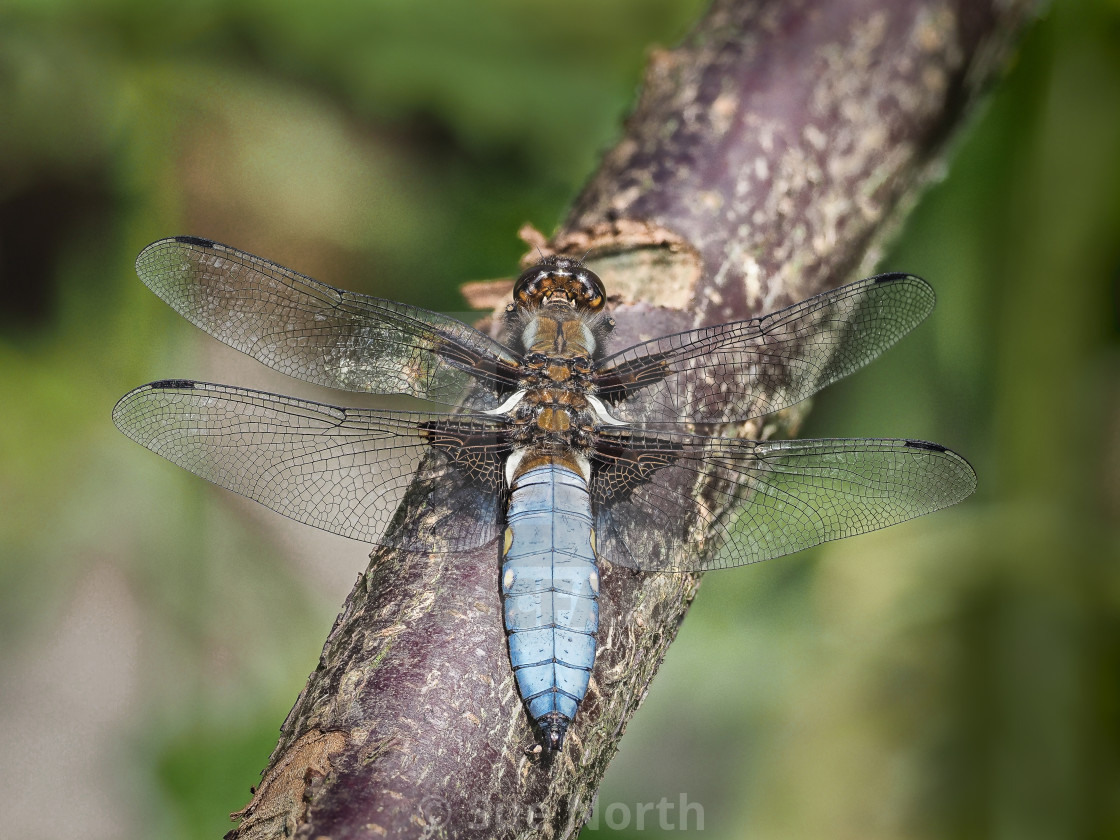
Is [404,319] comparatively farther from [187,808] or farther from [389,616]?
[187,808]

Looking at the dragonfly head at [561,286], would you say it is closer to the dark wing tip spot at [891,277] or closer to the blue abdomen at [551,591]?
the blue abdomen at [551,591]

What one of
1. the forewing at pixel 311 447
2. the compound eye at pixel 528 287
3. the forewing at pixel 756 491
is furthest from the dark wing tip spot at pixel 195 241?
the forewing at pixel 756 491

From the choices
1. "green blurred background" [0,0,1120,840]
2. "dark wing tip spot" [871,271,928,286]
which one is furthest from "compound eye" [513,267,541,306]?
"green blurred background" [0,0,1120,840]

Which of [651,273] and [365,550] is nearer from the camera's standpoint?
[651,273]

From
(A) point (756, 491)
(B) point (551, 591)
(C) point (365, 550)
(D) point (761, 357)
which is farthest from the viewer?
(C) point (365, 550)

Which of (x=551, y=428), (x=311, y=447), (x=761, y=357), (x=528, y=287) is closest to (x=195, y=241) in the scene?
(x=311, y=447)

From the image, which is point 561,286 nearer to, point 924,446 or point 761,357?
point 761,357

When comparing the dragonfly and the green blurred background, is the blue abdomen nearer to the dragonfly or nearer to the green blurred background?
the dragonfly
